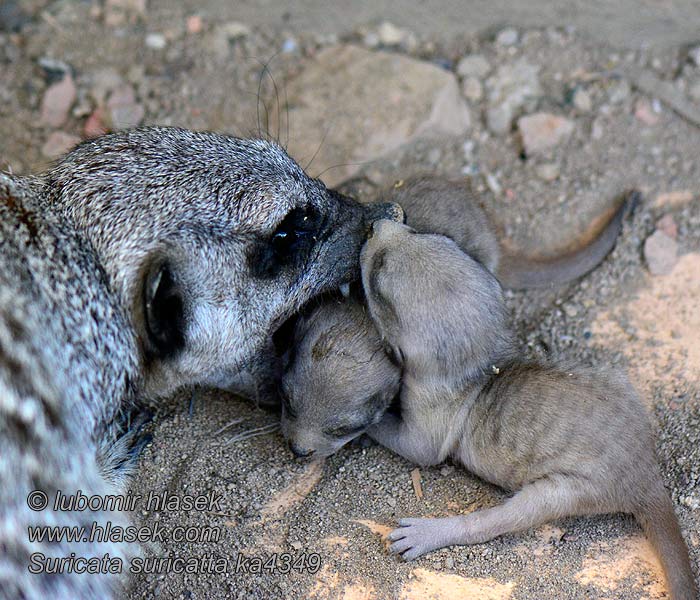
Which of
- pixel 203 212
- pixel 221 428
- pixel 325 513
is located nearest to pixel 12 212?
pixel 203 212

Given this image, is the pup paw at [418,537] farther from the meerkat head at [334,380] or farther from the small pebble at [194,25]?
the small pebble at [194,25]

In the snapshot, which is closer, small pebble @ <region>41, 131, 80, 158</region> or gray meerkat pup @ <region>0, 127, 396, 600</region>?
gray meerkat pup @ <region>0, 127, 396, 600</region>

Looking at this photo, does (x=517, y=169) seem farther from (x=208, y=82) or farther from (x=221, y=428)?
(x=221, y=428)

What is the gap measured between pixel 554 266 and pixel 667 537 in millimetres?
1476

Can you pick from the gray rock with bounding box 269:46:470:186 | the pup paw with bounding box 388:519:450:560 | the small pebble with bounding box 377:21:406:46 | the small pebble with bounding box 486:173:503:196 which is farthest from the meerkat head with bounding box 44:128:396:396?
the small pebble with bounding box 377:21:406:46

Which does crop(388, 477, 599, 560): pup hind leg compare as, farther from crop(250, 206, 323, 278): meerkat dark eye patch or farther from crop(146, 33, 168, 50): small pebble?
crop(146, 33, 168, 50): small pebble

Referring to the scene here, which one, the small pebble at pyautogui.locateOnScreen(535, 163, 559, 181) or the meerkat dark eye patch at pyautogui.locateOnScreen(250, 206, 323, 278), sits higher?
the meerkat dark eye patch at pyautogui.locateOnScreen(250, 206, 323, 278)

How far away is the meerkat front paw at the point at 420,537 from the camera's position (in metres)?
3.28

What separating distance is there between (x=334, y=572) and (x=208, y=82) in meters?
3.12

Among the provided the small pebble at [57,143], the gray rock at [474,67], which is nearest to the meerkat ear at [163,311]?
the small pebble at [57,143]

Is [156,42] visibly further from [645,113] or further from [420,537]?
[420,537]

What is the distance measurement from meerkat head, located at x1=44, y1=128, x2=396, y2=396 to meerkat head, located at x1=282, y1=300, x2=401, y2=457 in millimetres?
174

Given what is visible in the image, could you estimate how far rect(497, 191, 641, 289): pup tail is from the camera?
4.30m

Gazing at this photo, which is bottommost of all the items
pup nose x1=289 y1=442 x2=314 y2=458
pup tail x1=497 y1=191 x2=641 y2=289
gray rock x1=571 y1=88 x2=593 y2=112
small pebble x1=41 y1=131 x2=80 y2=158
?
pup nose x1=289 y1=442 x2=314 y2=458
